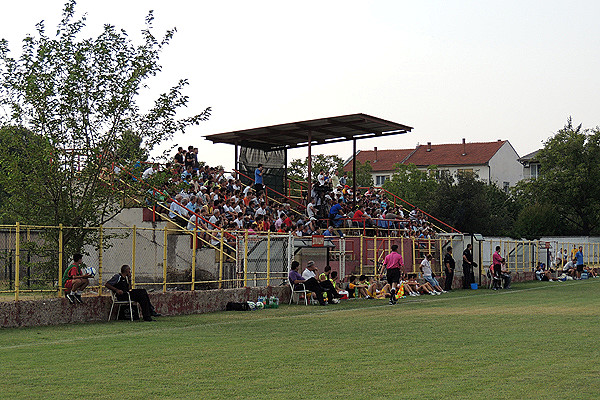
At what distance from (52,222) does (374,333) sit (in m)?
8.20

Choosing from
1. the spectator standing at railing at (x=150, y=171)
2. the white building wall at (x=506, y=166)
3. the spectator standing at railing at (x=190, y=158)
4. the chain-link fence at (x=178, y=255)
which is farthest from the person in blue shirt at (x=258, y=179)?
the white building wall at (x=506, y=166)

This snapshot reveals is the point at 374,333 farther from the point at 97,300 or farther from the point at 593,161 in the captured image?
the point at 593,161

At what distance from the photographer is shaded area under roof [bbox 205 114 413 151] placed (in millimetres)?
32625

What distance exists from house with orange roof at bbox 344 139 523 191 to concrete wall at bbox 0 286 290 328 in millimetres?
90504

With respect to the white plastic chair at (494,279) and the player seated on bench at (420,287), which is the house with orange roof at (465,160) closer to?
the white plastic chair at (494,279)

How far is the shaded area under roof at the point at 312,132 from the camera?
32625mm

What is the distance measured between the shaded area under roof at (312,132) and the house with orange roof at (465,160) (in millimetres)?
75435

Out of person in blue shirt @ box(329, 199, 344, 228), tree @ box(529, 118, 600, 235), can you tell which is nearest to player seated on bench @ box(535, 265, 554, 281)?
person in blue shirt @ box(329, 199, 344, 228)

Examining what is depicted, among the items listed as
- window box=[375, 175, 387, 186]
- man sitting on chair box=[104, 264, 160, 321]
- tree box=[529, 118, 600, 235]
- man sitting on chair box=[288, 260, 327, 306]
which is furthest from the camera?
window box=[375, 175, 387, 186]

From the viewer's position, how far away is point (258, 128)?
34.3m

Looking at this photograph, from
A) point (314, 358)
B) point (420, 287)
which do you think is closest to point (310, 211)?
point (420, 287)

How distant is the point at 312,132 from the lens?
35.0 meters

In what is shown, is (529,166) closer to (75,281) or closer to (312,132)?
(312,132)

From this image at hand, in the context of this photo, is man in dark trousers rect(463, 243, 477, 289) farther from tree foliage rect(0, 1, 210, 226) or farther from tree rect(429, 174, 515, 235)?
tree rect(429, 174, 515, 235)
